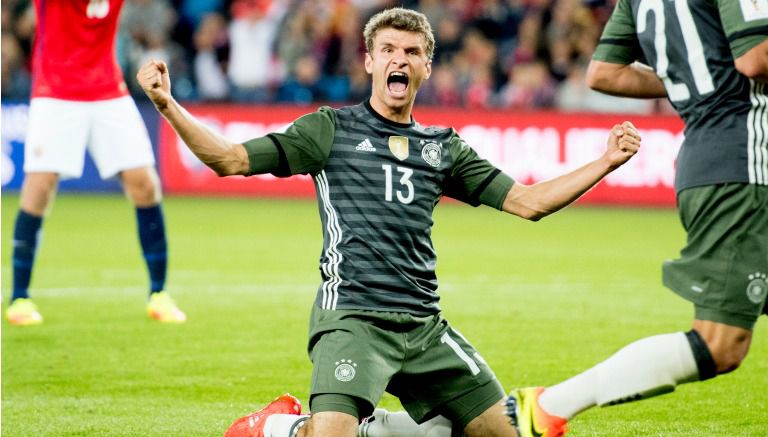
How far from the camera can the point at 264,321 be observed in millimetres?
8391

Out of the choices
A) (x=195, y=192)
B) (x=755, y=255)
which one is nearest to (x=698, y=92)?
(x=755, y=255)

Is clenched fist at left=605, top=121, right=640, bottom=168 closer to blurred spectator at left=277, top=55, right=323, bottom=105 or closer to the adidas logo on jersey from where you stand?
the adidas logo on jersey

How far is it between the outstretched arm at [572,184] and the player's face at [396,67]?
1.90 ft

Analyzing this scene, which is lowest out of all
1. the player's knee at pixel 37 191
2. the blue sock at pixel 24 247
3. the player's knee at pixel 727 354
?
the blue sock at pixel 24 247

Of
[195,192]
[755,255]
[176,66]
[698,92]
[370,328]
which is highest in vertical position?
[698,92]

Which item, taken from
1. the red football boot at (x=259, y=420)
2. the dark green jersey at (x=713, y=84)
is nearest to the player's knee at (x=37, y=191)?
the red football boot at (x=259, y=420)

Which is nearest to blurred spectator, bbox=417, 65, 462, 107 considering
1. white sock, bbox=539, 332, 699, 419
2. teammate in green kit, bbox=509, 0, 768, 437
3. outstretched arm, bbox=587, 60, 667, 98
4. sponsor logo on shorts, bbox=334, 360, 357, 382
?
outstretched arm, bbox=587, 60, 667, 98

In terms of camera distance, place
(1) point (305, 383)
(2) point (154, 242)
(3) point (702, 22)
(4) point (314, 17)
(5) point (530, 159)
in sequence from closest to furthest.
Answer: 1. (3) point (702, 22)
2. (1) point (305, 383)
3. (2) point (154, 242)
4. (5) point (530, 159)
5. (4) point (314, 17)

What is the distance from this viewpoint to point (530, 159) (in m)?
17.1

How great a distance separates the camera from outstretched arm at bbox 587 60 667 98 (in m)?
5.11

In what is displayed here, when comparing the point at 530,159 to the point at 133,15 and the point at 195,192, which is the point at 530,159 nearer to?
the point at 195,192

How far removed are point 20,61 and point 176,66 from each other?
7.86ft

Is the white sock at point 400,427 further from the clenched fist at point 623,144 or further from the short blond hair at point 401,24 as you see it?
the short blond hair at point 401,24

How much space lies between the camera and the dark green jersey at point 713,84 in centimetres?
431
